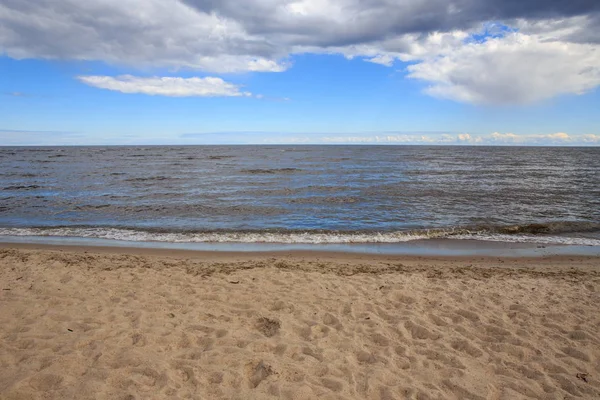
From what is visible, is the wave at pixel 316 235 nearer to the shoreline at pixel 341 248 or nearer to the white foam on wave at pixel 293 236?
the white foam on wave at pixel 293 236

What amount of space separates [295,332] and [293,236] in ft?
23.2

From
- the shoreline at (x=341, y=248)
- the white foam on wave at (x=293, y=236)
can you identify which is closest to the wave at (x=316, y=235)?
the white foam on wave at (x=293, y=236)

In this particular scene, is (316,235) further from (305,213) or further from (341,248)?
(305,213)

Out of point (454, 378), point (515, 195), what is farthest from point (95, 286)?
point (515, 195)

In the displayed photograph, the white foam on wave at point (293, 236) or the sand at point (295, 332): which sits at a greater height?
the sand at point (295, 332)

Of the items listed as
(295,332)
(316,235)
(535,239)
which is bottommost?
(535,239)

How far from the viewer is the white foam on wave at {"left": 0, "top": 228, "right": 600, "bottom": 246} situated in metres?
11.9

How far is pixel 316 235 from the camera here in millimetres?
12523

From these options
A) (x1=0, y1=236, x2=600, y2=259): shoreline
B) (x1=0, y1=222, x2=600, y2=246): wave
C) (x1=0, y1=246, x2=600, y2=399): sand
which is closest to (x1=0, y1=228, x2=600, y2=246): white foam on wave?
(x1=0, y1=222, x2=600, y2=246): wave

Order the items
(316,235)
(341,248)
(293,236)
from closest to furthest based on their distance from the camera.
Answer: (341,248), (293,236), (316,235)

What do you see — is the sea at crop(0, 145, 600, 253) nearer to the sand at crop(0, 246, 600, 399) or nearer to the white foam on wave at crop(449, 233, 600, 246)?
the white foam on wave at crop(449, 233, 600, 246)

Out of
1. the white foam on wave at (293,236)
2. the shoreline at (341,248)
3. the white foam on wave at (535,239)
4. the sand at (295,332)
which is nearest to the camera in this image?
Answer: the sand at (295,332)

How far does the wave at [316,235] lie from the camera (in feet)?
39.2

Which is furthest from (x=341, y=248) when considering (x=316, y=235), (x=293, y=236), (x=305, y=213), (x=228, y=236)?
(x=305, y=213)
